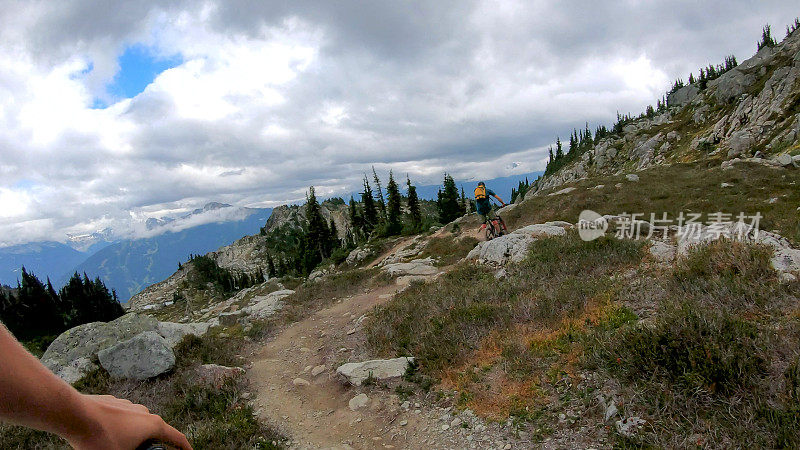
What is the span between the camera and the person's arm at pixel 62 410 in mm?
1062

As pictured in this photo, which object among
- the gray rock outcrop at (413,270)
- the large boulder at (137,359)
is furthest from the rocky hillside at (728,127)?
the large boulder at (137,359)

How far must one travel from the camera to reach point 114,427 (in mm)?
1425

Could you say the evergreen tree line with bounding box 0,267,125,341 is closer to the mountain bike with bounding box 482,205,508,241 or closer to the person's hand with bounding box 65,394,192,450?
the mountain bike with bounding box 482,205,508,241

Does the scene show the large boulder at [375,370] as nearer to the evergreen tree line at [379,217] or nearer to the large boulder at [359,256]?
the large boulder at [359,256]

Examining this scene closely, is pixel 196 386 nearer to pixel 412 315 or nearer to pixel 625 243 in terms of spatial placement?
pixel 412 315

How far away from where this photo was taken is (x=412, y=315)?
1022cm

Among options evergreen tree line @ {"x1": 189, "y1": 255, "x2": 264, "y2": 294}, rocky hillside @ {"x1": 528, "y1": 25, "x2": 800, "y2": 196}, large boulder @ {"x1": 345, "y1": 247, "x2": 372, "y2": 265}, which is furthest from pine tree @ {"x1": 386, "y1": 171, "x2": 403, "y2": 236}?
evergreen tree line @ {"x1": 189, "y1": 255, "x2": 264, "y2": 294}

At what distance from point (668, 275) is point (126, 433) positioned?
10.1 metres

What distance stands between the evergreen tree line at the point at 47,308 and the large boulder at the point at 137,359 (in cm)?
7502

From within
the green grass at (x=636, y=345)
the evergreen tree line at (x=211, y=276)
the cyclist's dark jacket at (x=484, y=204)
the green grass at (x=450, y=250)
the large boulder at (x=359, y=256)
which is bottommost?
the evergreen tree line at (x=211, y=276)

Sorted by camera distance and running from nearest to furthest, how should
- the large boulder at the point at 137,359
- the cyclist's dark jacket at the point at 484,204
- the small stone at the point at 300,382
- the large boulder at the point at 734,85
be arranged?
the small stone at the point at 300,382
the large boulder at the point at 137,359
the cyclist's dark jacket at the point at 484,204
the large boulder at the point at 734,85

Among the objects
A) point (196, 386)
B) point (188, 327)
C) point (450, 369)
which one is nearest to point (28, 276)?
point (188, 327)

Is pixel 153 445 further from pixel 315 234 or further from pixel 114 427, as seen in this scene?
pixel 315 234

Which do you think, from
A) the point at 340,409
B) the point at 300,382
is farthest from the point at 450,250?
the point at 340,409
